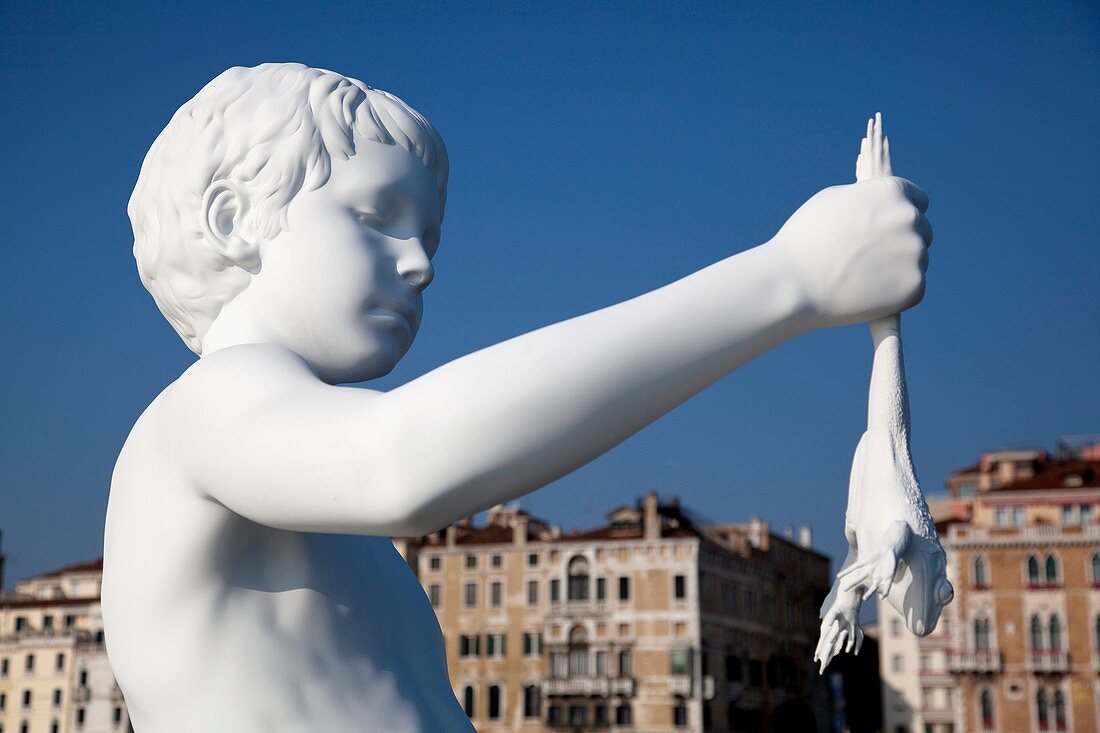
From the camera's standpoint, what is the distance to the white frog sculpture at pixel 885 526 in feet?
4.37

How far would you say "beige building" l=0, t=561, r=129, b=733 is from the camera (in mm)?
→ 44188

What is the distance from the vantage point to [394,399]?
4.12 ft

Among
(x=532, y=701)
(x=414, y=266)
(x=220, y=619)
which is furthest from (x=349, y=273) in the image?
(x=532, y=701)

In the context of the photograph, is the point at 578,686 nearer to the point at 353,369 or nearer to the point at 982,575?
the point at 982,575

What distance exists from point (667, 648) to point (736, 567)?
5358mm

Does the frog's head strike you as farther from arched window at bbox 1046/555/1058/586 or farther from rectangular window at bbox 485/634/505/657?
rectangular window at bbox 485/634/505/657

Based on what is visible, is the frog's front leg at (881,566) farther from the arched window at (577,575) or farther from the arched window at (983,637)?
the arched window at (577,575)

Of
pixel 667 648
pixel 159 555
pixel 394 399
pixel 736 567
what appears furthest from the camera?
pixel 736 567

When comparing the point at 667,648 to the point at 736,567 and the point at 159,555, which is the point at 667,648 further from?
the point at 159,555

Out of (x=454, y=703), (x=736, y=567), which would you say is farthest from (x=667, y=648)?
(x=454, y=703)

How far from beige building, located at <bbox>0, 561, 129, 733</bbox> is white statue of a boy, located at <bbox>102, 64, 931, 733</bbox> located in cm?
4447

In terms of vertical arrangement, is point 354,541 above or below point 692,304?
below

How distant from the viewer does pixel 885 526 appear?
1.37 metres

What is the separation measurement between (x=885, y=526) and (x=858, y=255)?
290 mm
